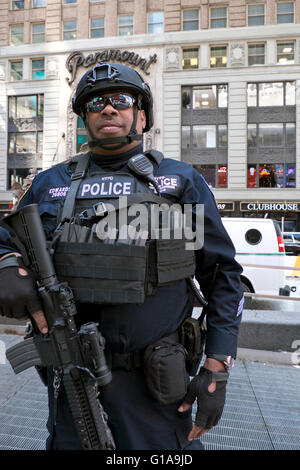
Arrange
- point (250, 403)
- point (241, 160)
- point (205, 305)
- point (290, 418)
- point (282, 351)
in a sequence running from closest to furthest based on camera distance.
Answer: point (205, 305)
point (290, 418)
point (250, 403)
point (282, 351)
point (241, 160)

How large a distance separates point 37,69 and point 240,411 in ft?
94.7

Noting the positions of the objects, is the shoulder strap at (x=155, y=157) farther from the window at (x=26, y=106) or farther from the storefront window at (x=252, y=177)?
the window at (x=26, y=106)

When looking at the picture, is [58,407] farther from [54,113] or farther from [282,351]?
[54,113]

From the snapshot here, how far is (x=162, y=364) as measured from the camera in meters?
1.54

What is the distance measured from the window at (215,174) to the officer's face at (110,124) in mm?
23254

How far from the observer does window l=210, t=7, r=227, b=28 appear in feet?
80.1

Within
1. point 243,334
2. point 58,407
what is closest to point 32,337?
point 58,407

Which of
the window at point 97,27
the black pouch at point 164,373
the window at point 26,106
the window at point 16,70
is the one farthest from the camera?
the window at point 16,70

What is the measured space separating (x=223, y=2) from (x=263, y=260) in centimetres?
2324

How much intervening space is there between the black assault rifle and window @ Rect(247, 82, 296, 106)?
1012 inches

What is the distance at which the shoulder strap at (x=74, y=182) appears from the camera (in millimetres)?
1694

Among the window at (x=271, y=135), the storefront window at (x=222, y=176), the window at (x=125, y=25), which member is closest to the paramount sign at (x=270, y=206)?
the storefront window at (x=222, y=176)

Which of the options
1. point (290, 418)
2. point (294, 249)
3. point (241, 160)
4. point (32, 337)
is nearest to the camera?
point (32, 337)

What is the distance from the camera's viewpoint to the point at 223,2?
79.5ft
